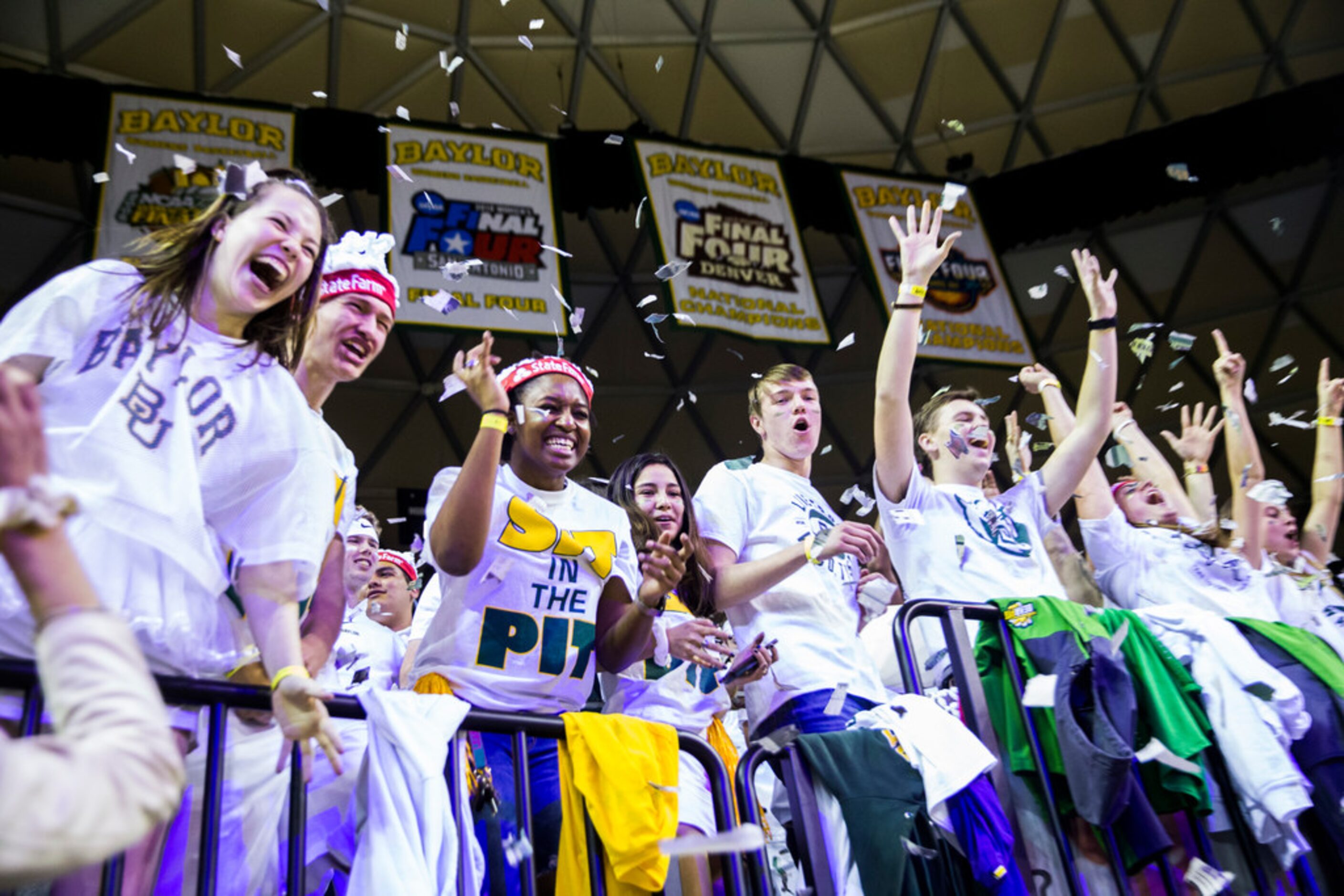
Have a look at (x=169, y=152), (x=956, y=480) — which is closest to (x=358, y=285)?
(x=956, y=480)

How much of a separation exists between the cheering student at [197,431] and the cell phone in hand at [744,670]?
118 centimetres

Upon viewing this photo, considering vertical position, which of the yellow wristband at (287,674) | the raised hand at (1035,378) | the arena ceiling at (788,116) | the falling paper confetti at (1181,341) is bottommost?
the yellow wristband at (287,674)

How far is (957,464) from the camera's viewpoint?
12.9 feet

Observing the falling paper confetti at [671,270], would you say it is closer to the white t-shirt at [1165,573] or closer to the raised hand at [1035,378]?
the raised hand at [1035,378]

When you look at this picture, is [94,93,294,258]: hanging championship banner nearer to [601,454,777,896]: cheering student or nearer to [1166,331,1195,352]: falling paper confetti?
[601,454,777,896]: cheering student

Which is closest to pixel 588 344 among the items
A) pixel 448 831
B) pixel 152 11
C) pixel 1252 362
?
pixel 152 11

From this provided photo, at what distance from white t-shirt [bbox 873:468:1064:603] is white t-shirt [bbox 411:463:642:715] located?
3.41ft

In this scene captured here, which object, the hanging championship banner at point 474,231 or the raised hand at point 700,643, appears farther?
the hanging championship banner at point 474,231

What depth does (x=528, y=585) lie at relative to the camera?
2.86 m

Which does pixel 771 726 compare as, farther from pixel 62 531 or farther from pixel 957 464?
pixel 62 531

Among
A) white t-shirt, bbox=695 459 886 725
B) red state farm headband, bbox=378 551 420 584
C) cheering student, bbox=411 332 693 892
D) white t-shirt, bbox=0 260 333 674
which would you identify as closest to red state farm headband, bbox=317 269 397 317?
cheering student, bbox=411 332 693 892

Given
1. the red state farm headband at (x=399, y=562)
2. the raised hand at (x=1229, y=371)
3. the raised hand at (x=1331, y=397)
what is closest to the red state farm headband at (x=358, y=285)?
the red state farm headband at (x=399, y=562)

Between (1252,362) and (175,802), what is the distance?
48.1ft

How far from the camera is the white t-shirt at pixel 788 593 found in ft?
10.3
